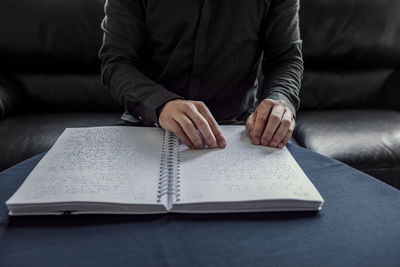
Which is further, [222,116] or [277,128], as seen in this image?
[222,116]

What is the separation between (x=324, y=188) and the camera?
1.96ft

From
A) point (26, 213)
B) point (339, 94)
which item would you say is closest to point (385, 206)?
point (26, 213)

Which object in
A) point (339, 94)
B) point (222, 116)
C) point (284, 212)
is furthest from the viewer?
point (339, 94)

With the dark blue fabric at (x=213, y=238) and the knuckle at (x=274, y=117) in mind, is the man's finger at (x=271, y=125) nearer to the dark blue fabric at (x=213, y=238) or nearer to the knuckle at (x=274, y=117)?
the knuckle at (x=274, y=117)

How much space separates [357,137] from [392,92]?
57 centimetres

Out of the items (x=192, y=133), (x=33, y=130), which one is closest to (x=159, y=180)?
(x=192, y=133)

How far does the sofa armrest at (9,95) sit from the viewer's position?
1.34 m

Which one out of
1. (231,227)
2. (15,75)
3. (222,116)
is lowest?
(15,75)

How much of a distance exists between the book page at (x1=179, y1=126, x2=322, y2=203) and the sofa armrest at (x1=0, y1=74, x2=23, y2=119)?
98 centimetres

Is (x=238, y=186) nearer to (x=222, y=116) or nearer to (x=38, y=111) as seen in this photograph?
(x=222, y=116)

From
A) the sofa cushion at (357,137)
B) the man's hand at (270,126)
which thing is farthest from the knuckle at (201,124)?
the sofa cushion at (357,137)

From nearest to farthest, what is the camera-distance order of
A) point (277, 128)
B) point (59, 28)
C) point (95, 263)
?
1. point (95, 263)
2. point (277, 128)
3. point (59, 28)

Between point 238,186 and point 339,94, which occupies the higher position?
point 238,186

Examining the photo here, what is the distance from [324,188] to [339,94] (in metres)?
1.14
